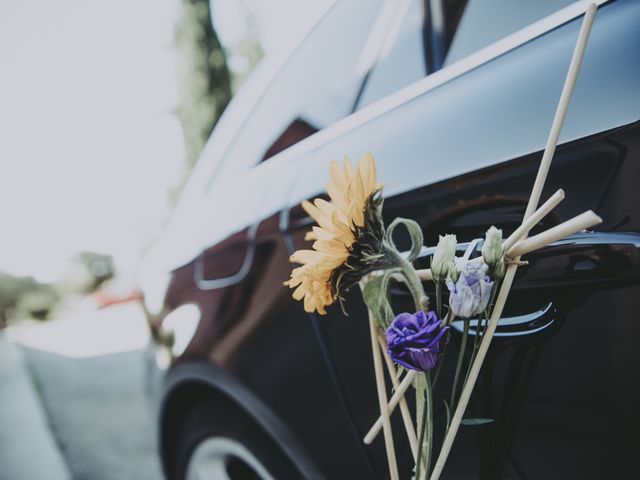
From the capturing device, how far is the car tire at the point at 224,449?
1151mm

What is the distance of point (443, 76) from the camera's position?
872mm

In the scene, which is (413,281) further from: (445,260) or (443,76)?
(443,76)

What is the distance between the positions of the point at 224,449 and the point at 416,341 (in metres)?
0.97

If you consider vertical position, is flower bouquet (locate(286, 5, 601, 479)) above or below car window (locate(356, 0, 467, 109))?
below

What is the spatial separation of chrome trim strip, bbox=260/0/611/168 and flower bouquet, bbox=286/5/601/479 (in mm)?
226

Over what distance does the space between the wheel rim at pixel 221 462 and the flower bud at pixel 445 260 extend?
88 centimetres

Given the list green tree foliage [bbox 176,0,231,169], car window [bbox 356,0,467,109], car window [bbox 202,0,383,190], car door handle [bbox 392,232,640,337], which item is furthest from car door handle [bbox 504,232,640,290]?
green tree foliage [bbox 176,0,231,169]

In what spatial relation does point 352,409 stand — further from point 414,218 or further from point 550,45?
point 550,45

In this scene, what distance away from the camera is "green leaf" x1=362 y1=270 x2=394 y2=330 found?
634 millimetres

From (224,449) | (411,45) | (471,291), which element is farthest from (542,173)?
(224,449)

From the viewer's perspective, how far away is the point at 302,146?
1.24 m

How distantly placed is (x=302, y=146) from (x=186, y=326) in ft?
2.11

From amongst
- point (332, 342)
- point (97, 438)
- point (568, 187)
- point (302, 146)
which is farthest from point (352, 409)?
point (97, 438)

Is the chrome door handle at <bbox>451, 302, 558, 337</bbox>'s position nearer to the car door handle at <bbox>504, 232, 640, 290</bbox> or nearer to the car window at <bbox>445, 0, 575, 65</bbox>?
the car door handle at <bbox>504, 232, 640, 290</bbox>
